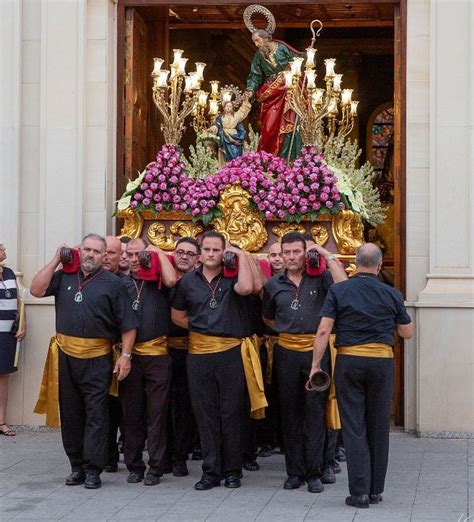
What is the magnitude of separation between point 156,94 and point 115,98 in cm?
51

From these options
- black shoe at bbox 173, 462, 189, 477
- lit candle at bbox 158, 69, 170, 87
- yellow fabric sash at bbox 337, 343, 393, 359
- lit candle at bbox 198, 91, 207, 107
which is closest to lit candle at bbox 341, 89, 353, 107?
lit candle at bbox 198, 91, 207, 107

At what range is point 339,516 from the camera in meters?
8.49

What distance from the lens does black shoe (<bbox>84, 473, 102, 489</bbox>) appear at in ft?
31.4

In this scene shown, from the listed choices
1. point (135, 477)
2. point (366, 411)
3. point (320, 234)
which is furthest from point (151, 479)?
point (320, 234)

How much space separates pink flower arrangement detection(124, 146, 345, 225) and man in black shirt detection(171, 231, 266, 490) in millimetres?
2946

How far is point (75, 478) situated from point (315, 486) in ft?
6.09

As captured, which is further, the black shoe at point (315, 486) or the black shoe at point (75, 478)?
the black shoe at point (75, 478)

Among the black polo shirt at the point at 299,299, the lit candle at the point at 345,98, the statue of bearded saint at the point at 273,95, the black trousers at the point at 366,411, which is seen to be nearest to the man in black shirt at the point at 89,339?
the black polo shirt at the point at 299,299

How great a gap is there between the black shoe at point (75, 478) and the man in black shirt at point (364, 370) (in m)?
2.19

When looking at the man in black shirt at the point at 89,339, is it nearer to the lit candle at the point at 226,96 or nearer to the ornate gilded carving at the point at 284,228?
the ornate gilded carving at the point at 284,228

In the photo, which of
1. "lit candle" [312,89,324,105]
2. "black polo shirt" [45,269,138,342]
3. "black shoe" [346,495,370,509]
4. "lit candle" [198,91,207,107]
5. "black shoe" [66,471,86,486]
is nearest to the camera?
"black shoe" [346,495,370,509]

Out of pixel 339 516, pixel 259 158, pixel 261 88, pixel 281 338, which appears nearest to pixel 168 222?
pixel 259 158

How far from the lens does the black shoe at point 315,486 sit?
9430 mm

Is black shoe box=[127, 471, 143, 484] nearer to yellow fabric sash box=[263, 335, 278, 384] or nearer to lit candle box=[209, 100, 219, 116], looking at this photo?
yellow fabric sash box=[263, 335, 278, 384]
